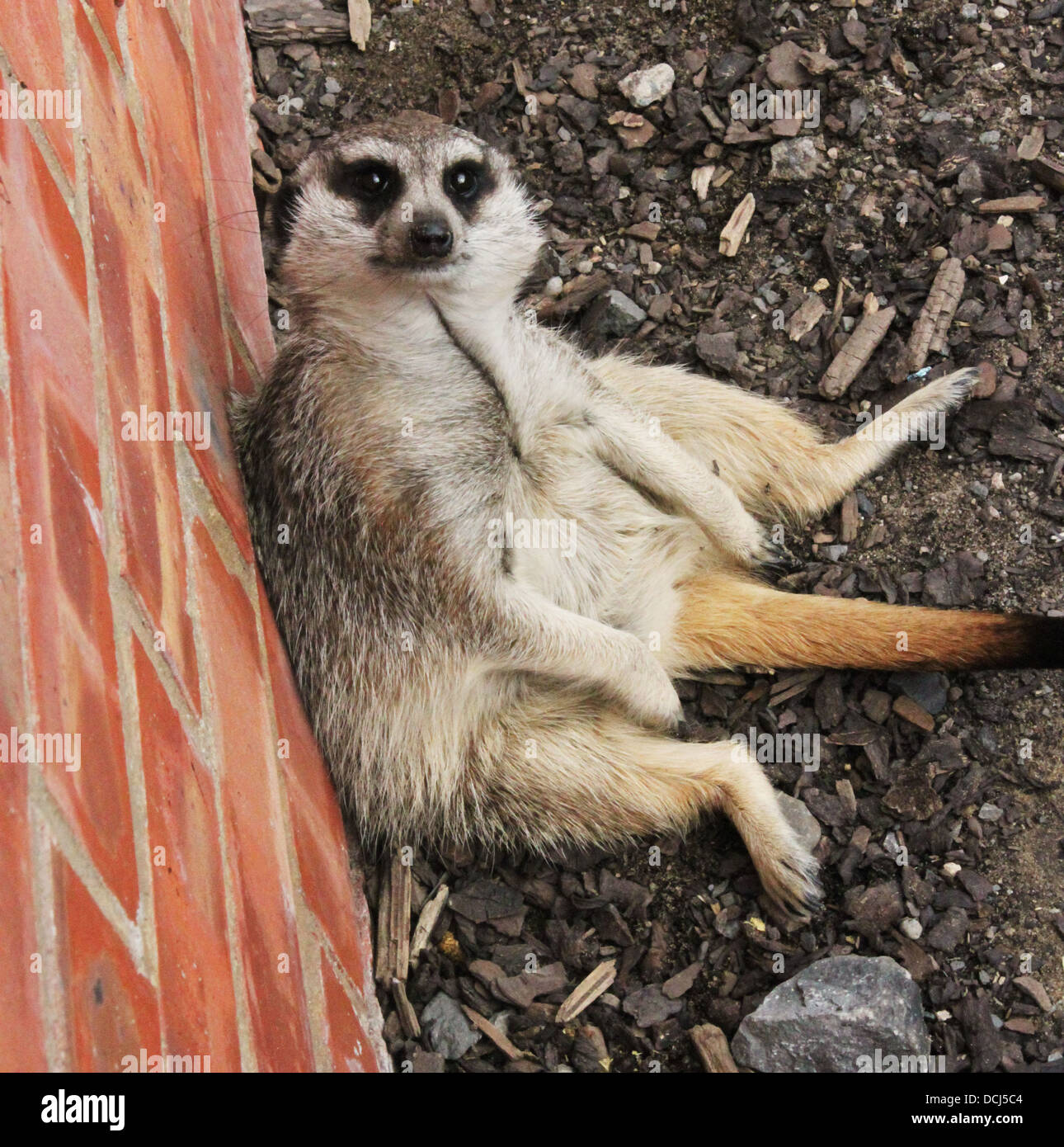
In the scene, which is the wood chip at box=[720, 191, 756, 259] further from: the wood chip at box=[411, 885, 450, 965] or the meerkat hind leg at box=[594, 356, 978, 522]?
the wood chip at box=[411, 885, 450, 965]

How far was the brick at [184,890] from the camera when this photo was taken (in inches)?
59.7

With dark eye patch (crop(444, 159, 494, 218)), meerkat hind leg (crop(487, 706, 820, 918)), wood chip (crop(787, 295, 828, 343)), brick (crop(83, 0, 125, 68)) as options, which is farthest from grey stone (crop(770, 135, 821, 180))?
brick (crop(83, 0, 125, 68))

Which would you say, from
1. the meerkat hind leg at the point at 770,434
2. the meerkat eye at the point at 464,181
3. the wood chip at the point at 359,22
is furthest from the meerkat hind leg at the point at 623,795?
the wood chip at the point at 359,22

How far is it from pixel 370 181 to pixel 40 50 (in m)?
0.96

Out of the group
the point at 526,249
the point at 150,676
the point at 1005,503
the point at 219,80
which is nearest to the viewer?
the point at 150,676

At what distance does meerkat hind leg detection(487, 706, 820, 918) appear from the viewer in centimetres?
266

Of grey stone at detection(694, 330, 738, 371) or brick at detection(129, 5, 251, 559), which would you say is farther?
grey stone at detection(694, 330, 738, 371)

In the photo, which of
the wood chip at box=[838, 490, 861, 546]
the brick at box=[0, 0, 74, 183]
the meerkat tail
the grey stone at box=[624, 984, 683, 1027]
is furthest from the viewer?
the wood chip at box=[838, 490, 861, 546]

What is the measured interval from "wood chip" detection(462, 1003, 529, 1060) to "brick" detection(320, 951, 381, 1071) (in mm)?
277

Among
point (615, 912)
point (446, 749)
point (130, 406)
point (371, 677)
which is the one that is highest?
point (130, 406)

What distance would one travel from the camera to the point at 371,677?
2656 millimetres

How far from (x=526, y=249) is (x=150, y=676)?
159 centimetres

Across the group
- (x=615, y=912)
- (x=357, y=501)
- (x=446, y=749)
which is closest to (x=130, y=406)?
(x=357, y=501)

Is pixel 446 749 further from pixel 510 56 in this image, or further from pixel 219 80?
pixel 510 56
